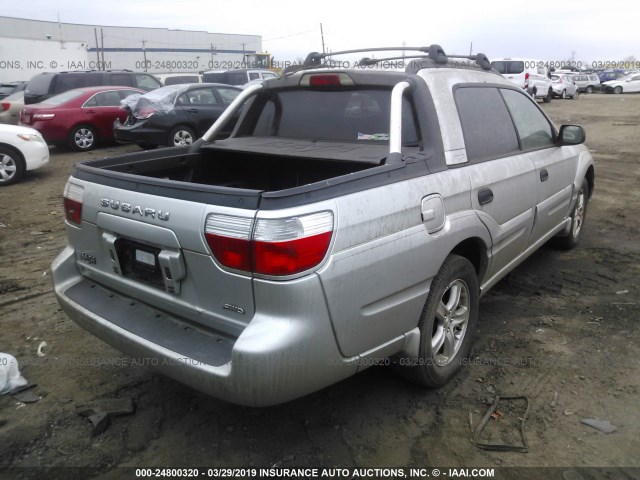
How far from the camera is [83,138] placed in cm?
1254

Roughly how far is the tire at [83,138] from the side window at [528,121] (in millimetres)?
10729

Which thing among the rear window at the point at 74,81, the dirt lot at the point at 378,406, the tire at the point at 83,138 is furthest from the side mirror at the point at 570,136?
the rear window at the point at 74,81

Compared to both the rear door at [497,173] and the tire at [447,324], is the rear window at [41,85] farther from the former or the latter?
the tire at [447,324]

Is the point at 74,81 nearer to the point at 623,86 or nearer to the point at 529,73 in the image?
the point at 529,73

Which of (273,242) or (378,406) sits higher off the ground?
(273,242)

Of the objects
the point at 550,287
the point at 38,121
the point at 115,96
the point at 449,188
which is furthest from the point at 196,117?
the point at 449,188

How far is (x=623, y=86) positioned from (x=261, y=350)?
42.3m

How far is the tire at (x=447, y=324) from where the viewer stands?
9.58 ft

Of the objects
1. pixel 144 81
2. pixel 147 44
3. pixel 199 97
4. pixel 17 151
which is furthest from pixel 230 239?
pixel 147 44

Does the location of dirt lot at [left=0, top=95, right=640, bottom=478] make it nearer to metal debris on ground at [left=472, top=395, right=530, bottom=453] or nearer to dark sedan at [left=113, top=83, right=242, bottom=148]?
metal debris on ground at [left=472, top=395, right=530, bottom=453]

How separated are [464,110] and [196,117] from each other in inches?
370

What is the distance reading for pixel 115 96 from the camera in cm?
1307

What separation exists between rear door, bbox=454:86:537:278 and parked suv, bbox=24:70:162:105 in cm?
1317

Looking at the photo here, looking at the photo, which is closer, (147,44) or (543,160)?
(543,160)
